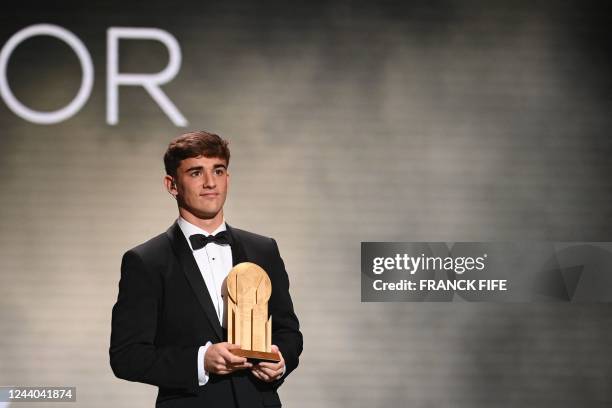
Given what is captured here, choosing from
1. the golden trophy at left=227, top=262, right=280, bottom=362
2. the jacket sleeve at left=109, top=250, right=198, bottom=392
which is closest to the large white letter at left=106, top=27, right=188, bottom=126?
the jacket sleeve at left=109, top=250, right=198, bottom=392

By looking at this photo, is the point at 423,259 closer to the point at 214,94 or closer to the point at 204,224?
the point at 214,94

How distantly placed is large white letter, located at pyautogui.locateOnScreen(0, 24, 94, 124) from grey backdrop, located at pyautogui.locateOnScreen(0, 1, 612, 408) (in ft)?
0.09

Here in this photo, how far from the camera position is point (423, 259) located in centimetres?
372

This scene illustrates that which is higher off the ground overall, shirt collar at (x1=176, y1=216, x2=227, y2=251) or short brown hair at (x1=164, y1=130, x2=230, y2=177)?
short brown hair at (x1=164, y1=130, x2=230, y2=177)

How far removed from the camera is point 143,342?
2.33 meters

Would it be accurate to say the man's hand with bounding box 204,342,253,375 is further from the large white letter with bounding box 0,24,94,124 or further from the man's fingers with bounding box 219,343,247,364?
the large white letter with bounding box 0,24,94,124

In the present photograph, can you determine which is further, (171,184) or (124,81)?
(124,81)

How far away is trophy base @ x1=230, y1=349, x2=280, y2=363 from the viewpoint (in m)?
2.20

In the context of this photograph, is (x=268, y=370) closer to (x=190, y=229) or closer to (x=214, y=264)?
(x=214, y=264)

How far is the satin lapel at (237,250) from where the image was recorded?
2.44 m

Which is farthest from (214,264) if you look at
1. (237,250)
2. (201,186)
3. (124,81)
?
(124,81)

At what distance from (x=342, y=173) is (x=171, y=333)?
1.51 meters

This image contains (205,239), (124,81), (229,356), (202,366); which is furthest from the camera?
(124,81)

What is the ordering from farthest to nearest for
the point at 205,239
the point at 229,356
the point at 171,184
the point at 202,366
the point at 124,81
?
the point at 124,81, the point at 171,184, the point at 205,239, the point at 202,366, the point at 229,356
